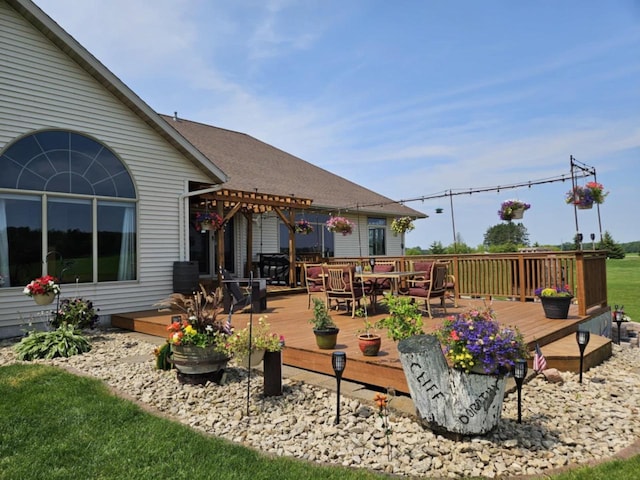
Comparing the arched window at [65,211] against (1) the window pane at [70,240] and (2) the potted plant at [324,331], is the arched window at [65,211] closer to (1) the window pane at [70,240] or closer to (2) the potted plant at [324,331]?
(1) the window pane at [70,240]

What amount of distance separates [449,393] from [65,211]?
693 centimetres

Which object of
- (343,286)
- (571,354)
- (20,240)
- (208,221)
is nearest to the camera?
(571,354)

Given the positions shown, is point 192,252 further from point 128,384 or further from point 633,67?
point 633,67

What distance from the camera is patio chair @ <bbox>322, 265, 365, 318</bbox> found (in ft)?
22.8

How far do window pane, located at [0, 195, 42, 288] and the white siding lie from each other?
0.27 meters

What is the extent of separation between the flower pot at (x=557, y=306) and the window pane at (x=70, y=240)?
7742 mm

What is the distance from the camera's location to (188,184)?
9.21 m

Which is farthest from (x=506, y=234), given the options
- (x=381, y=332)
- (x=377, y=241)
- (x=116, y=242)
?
(x=116, y=242)

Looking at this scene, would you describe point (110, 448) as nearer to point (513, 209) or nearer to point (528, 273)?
point (528, 273)

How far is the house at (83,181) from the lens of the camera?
677 cm

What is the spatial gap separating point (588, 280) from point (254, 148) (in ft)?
43.7

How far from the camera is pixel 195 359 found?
4133mm

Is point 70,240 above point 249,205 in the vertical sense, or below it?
below

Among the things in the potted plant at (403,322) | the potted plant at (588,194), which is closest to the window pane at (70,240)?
the potted plant at (403,322)
